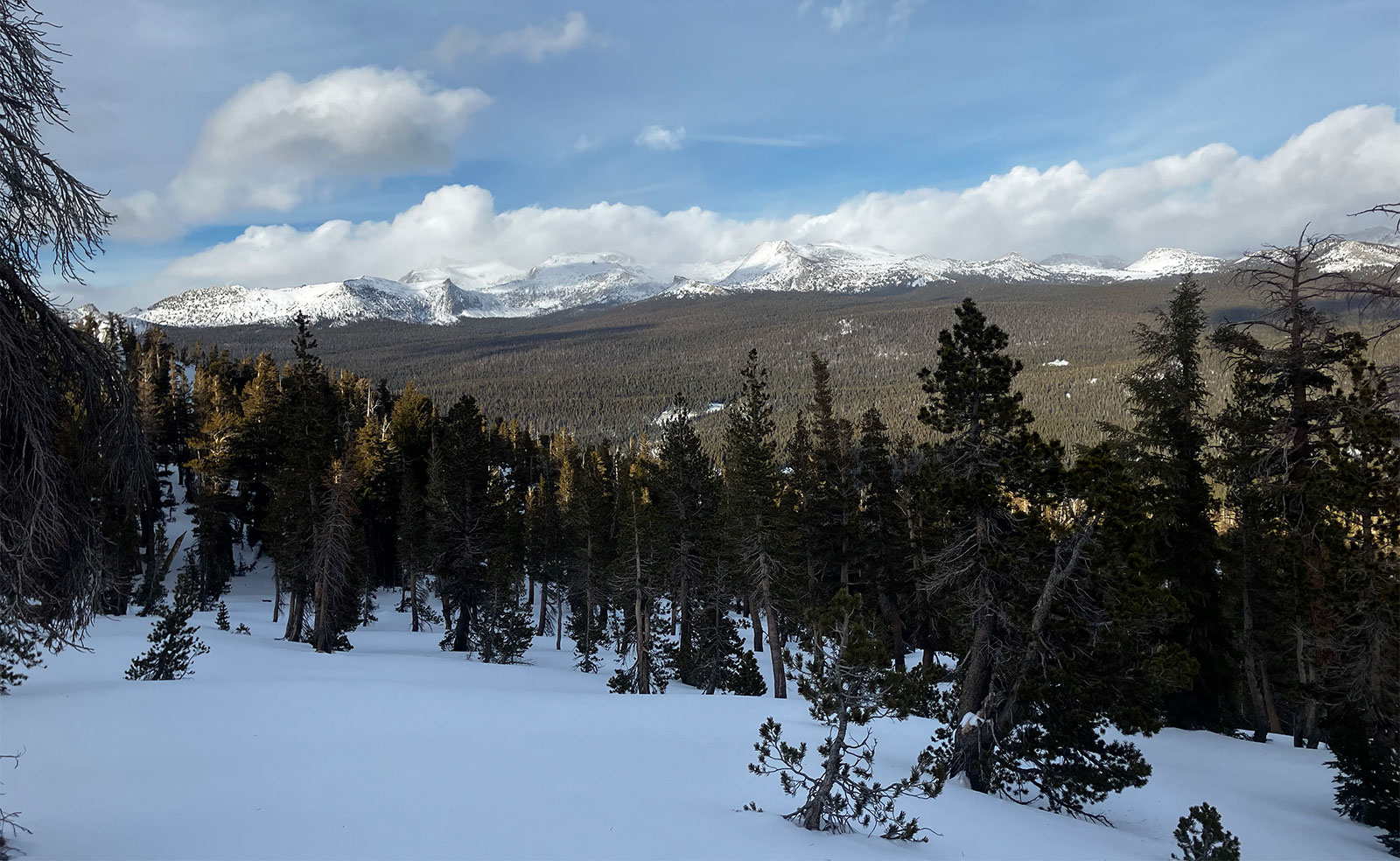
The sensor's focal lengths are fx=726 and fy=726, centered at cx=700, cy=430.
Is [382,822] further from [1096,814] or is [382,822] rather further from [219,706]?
[1096,814]

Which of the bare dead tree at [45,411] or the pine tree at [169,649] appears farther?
the pine tree at [169,649]

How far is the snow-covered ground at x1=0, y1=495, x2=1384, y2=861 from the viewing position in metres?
7.17

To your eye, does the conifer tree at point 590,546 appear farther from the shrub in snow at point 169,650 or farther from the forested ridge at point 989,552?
the shrub in snow at point 169,650

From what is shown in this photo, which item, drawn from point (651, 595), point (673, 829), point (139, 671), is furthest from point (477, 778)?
point (651, 595)

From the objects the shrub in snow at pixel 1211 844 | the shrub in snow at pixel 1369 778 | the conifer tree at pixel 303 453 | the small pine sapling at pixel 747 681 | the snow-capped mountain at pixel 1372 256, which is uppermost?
the snow-capped mountain at pixel 1372 256

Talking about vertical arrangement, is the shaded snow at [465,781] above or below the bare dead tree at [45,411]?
below

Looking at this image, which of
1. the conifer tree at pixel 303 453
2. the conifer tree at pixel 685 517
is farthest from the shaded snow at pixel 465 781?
the conifer tree at pixel 685 517

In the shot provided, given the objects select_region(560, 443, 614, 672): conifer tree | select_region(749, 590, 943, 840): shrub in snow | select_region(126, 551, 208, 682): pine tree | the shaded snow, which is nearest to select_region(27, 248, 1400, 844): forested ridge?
select_region(749, 590, 943, 840): shrub in snow

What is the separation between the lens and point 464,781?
911 centimetres

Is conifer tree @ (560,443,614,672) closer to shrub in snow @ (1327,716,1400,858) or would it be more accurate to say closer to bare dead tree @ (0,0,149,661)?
shrub in snow @ (1327,716,1400,858)

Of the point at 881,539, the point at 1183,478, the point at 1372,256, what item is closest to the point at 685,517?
the point at 881,539

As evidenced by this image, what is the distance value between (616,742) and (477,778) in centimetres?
329

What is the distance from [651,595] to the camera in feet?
91.0

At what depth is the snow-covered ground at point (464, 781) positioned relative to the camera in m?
7.17
